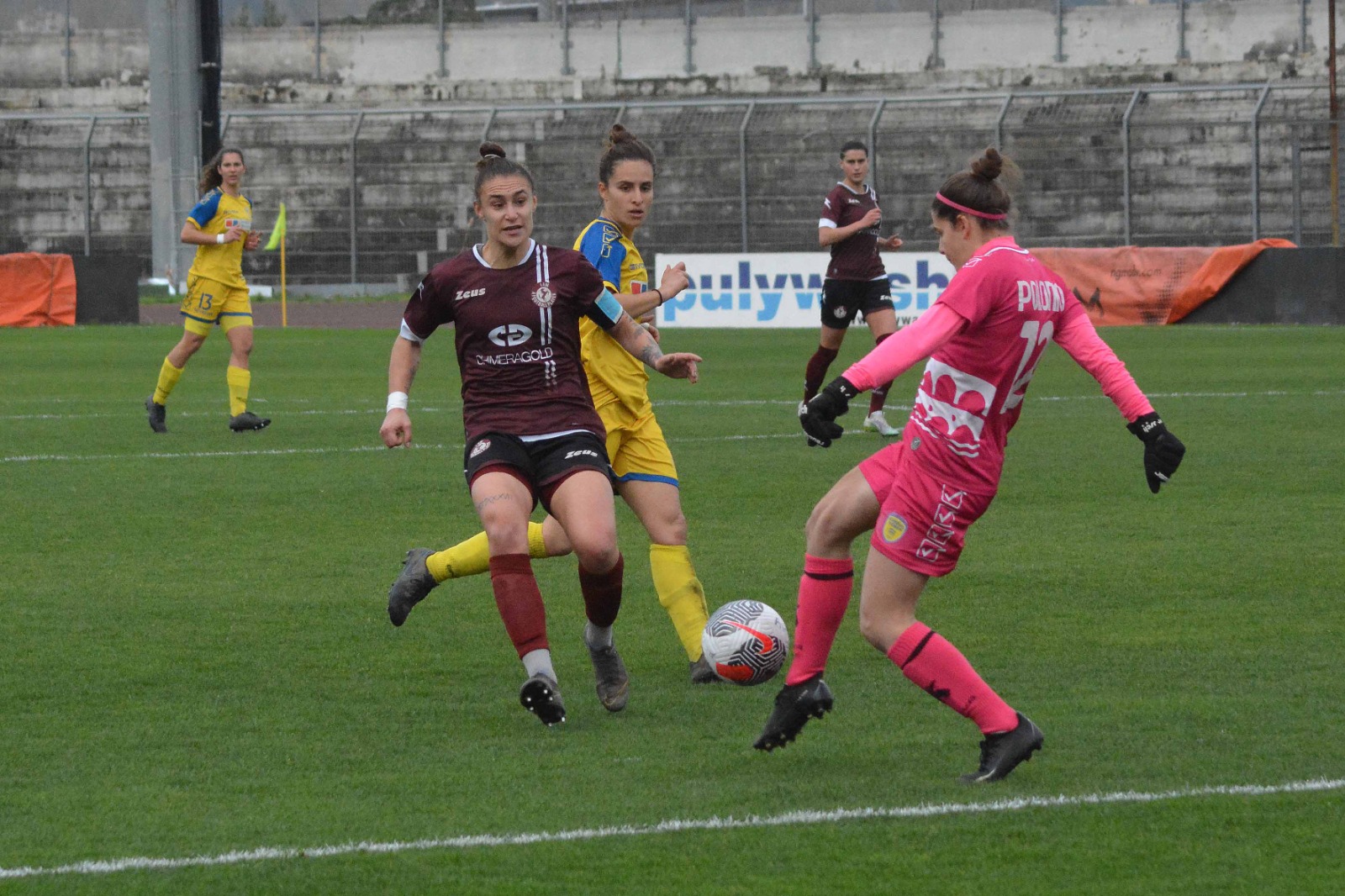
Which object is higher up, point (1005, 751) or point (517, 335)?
point (517, 335)

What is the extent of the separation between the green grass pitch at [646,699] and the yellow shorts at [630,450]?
→ 26.2 inches

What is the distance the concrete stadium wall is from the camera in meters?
34.5

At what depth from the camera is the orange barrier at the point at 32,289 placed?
1102 inches

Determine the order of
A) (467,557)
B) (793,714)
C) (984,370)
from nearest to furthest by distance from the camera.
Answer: (984,370) < (793,714) < (467,557)

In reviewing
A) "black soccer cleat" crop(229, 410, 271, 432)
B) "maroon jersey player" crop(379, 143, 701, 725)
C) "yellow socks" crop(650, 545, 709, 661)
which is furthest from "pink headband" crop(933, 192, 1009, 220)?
"black soccer cleat" crop(229, 410, 271, 432)

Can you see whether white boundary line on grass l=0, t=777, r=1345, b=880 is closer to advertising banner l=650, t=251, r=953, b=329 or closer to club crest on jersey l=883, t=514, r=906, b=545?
club crest on jersey l=883, t=514, r=906, b=545

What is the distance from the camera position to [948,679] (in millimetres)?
4703

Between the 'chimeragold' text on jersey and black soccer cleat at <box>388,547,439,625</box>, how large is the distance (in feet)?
7.04

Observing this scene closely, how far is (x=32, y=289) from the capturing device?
28.0 meters

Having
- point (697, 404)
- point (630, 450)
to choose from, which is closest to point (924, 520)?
point (630, 450)

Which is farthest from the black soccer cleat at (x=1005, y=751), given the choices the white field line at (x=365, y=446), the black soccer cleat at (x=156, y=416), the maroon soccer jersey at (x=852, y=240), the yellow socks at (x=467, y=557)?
the black soccer cleat at (x=156, y=416)

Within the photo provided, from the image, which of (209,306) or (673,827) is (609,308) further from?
(209,306)

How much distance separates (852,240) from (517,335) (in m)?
8.19

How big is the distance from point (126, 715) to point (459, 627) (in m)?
1.59
